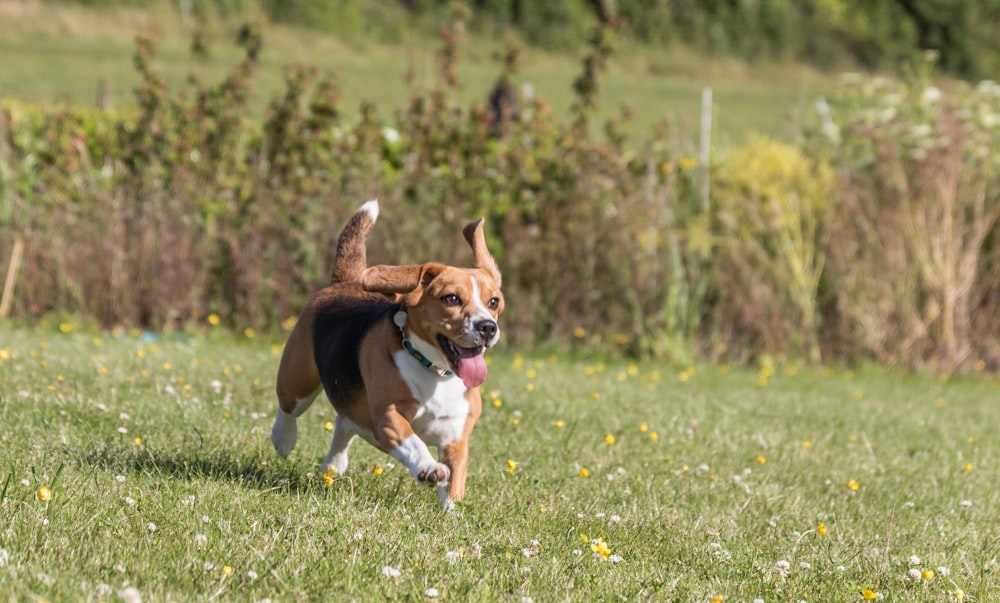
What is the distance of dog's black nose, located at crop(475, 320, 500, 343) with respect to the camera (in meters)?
4.61

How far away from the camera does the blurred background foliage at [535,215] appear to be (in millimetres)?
10625

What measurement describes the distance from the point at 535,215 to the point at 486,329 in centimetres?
675

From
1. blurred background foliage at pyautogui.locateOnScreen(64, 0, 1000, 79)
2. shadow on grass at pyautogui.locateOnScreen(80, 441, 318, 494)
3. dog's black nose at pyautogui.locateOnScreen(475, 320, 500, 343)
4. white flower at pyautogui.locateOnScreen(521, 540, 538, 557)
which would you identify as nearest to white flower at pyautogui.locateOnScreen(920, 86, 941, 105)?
shadow on grass at pyautogui.locateOnScreen(80, 441, 318, 494)

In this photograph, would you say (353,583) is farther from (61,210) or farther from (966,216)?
(966,216)

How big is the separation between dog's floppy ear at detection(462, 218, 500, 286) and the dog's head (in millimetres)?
166

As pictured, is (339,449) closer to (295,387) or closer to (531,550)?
(295,387)

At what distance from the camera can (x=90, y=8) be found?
36.0 meters

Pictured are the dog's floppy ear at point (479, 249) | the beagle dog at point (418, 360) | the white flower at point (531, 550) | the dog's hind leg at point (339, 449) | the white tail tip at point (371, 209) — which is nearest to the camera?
the white flower at point (531, 550)

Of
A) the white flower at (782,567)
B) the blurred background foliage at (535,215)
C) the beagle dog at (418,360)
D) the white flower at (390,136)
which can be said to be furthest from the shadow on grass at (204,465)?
the white flower at (390,136)

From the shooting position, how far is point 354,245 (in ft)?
18.9

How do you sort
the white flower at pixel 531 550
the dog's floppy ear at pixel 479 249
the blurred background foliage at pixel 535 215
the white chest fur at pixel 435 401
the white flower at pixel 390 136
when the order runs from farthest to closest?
1. the white flower at pixel 390 136
2. the blurred background foliage at pixel 535 215
3. the dog's floppy ear at pixel 479 249
4. the white chest fur at pixel 435 401
5. the white flower at pixel 531 550

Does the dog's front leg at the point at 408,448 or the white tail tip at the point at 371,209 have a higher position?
the white tail tip at the point at 371,209

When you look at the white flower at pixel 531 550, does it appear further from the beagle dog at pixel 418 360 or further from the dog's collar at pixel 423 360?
the dog's collar at pixel 423 360

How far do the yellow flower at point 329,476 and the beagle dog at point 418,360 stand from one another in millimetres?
39
